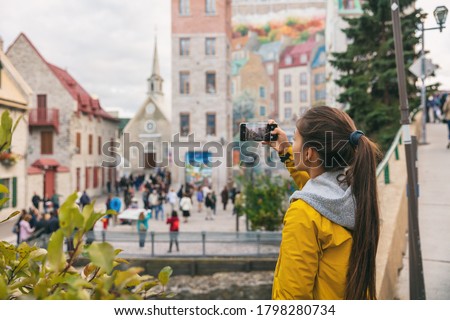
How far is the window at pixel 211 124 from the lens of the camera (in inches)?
1144

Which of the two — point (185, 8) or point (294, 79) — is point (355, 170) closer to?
point (185, 8)

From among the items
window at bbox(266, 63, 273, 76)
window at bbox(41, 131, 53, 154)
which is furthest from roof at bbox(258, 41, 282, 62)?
window at bbox(41, 131, 53, 154)

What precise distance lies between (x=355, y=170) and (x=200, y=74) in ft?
91.4

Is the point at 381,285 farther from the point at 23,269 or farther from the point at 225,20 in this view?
the point at 225,20

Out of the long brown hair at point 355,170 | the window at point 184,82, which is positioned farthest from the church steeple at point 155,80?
the long brown hair at point 355,170

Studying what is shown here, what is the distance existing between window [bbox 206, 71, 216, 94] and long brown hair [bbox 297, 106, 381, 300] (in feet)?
90.6

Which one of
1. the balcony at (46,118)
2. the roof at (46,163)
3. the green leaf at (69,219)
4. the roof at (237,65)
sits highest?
the roof at (237,65)

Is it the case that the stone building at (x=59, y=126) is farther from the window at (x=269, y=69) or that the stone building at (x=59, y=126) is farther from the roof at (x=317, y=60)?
the roof at (x=317, y=60)

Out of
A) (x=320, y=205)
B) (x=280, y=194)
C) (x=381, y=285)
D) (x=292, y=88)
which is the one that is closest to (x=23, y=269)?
(x=320, y=205)

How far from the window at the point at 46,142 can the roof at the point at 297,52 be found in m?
33.7

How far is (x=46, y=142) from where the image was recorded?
2425cm

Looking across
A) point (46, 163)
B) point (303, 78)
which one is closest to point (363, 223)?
point (46, 163)

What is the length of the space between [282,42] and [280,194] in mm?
43587

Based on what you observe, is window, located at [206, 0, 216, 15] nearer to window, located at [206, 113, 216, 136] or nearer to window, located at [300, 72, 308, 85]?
window, located at [206, 113, 216, 136]
